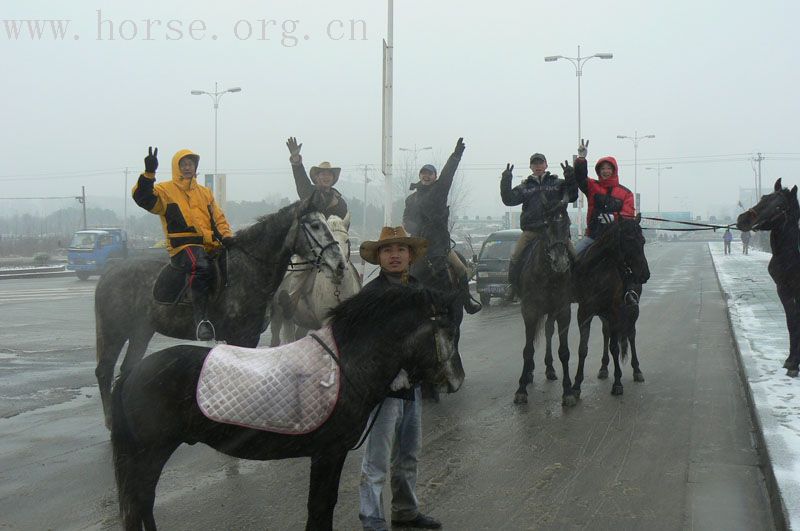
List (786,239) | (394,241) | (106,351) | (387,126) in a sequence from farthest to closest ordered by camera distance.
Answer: (387,126) → (786,239) → (106,351) → (394,241)

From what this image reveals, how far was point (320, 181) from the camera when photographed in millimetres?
9359

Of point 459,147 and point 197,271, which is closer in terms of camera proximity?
point 197,271

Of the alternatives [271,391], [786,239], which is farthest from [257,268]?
[786,239]

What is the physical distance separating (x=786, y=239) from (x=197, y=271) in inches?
272

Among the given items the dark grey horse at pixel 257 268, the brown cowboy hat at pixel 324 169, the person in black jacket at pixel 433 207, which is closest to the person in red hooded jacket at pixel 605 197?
the person in black jacket at pixel 433 207

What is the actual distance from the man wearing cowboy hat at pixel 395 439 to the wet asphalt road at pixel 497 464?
32 centimetres

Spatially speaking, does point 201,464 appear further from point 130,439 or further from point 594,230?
point 594,230

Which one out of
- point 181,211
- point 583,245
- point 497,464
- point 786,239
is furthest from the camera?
point 583,245

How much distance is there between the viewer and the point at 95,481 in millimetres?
6230

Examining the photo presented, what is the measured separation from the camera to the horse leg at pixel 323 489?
4273 millimetres

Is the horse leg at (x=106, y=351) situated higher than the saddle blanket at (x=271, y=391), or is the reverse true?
the saddle blanket at (x=271, y=391)

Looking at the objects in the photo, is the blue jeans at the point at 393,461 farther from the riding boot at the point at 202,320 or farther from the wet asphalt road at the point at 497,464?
the riding boot at the point at 202,320

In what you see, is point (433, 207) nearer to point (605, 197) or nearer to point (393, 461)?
point (605, 197)

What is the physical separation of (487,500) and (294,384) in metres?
2.37
